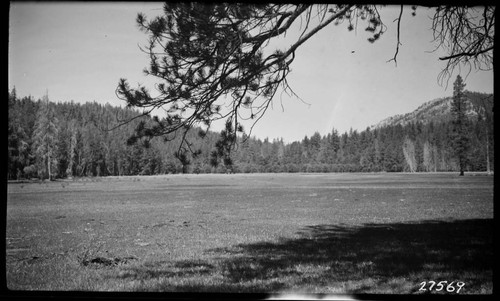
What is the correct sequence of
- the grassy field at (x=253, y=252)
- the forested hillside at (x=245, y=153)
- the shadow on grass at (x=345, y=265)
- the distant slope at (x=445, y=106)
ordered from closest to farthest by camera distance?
the shadow on grass at (x=345, y=265), the grassy field at (x=253, y=252), the distant slope at (x=445, y=106), the forested hillside at (x=245, y=153)

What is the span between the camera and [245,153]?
78.5ft

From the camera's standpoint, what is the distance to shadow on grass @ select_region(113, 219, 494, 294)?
510 cm

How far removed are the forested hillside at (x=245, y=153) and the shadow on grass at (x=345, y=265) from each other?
1514cm

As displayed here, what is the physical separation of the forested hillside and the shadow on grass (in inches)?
596

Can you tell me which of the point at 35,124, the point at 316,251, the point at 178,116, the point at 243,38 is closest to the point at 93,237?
the point at 178,116

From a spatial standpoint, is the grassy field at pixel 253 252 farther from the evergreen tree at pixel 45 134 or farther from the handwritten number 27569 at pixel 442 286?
the evergreen tree at pixel 45 134

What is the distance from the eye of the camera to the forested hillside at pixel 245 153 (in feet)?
107

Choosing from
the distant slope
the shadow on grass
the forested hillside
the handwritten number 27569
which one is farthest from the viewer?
the forested hillside

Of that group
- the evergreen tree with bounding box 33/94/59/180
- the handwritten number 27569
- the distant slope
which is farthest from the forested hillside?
the handwritten number 27569

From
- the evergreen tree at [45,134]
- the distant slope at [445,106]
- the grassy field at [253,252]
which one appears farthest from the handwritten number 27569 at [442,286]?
the evergreen tree at [45,134]

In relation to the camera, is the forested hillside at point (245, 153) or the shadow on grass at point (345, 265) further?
the forested hillside at point (245, 153)

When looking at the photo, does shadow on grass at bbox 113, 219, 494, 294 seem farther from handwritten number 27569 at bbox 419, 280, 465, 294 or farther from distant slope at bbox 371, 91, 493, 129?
distant slope at bbox 371, 91, 493, 129

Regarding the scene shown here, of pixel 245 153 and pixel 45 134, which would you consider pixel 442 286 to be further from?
pixel 45 134

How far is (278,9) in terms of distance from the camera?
5.55 m
